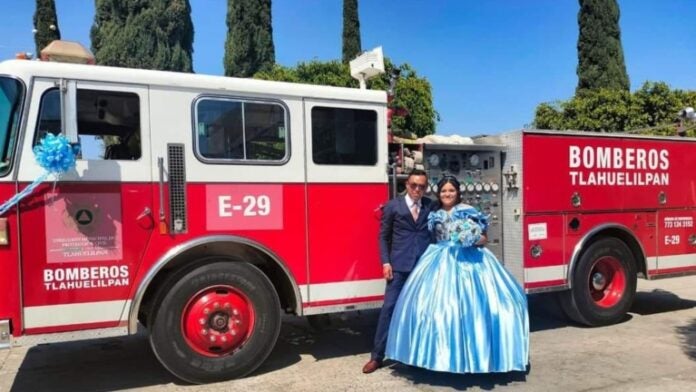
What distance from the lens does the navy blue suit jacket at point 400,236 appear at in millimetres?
5062

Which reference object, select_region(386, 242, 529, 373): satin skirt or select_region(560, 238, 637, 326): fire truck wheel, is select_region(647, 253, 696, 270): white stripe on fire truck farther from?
select_region(386, 242, 529, 373): satin skirt

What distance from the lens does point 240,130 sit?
489cm

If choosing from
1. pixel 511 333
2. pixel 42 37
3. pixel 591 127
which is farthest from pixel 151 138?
pixel 42 37

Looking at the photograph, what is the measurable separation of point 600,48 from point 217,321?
17641 millimetres

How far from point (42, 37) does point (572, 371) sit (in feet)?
82.2

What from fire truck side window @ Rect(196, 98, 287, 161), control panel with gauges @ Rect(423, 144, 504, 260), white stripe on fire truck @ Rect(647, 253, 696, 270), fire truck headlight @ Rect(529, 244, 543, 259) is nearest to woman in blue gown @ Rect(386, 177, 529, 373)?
control panel with gauges @ Rect(423, 144, 504, 260)

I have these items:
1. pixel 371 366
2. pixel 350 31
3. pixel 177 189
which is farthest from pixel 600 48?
pixel 177 189

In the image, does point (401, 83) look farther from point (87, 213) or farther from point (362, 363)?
point (87, 213)

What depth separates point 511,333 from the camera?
4.72 m

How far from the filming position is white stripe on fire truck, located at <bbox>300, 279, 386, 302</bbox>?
5.09 metres

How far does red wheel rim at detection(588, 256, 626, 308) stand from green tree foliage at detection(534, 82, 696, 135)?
924 cm

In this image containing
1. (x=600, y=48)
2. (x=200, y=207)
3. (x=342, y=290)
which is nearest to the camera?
(x=200, y=207)

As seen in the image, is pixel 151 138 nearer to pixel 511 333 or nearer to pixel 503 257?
pixel 511 333

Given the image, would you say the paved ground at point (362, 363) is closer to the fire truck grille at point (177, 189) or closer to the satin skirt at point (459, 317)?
the satin skirt at point (459, 317)
